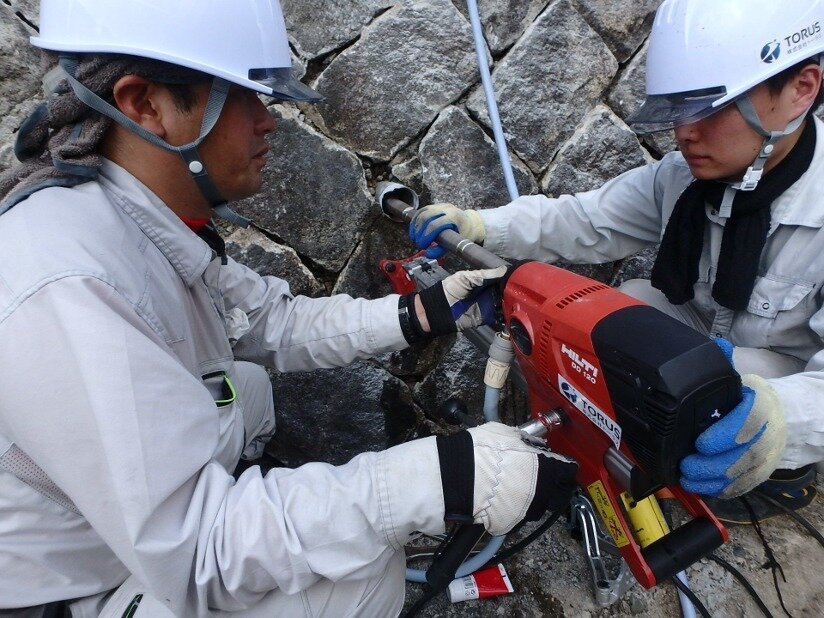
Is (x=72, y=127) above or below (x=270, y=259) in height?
above

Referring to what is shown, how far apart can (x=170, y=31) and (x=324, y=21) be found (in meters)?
1.23

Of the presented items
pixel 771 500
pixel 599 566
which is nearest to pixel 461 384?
pixel 599 566

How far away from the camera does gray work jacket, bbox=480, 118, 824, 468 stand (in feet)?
5.17

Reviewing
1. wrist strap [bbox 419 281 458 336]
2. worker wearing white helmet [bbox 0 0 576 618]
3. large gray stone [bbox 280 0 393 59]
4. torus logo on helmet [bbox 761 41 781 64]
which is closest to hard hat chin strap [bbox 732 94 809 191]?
torus logo on helmet [bbox 761 41 781 64]

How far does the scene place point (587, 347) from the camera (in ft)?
3.88

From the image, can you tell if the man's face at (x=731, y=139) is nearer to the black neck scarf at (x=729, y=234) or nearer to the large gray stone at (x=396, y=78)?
the black neck scarf at (x=729, y=234)

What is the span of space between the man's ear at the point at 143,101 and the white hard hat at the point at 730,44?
5.29 ft

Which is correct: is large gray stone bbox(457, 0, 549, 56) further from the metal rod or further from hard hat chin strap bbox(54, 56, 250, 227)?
hard hat chin strap bbox(54, 56, 250, 227)

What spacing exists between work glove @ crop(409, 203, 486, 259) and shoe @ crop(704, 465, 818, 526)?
5.55 feet

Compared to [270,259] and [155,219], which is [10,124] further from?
[155,219]

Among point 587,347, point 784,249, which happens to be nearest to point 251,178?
point 587,347

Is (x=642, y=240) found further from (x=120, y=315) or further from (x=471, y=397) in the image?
(x=120, y=315)

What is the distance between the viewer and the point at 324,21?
91.1 inches

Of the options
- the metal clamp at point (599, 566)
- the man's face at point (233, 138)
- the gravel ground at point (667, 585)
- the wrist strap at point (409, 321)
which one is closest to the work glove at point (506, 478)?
the wrist strap at point (409, 321)
